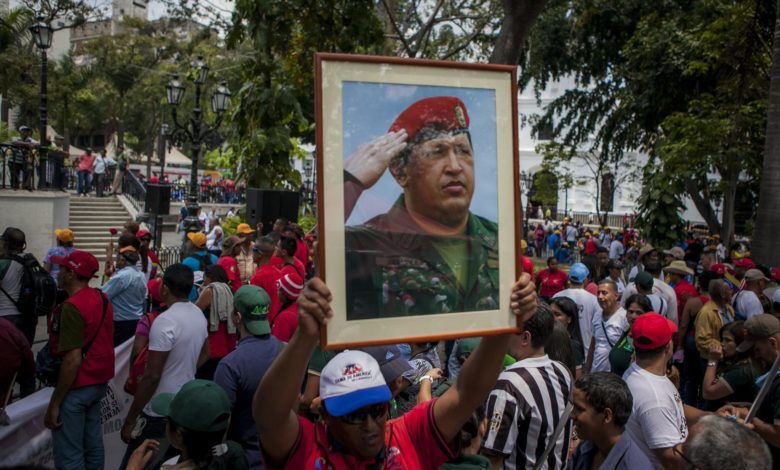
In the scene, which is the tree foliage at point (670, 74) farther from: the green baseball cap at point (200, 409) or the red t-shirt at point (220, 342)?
the green baseball cap at point (200, 409)

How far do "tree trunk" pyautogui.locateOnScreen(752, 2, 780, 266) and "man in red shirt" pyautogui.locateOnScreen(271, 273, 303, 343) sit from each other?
9.79 m

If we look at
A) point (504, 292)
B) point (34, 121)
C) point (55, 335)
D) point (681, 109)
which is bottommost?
point (55, 335)

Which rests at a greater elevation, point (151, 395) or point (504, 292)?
point (504, 292)

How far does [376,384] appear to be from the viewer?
2.51m

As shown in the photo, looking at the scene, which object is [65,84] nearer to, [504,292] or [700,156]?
[700,156]

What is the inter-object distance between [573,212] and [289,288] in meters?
45.0

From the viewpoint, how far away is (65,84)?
124 feet

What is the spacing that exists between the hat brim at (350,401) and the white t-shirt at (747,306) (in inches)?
270

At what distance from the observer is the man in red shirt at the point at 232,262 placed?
8.86m

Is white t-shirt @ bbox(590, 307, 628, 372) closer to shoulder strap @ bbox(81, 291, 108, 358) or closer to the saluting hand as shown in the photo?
shoulder strap @ bbox(81, 291, 108, 358)

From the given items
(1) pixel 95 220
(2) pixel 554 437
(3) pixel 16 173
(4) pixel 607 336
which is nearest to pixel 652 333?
(2) pixel 554 437

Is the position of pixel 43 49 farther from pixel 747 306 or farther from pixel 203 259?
pixel 747 306

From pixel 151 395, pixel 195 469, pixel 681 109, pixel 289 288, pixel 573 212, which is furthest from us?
pixel 573 212

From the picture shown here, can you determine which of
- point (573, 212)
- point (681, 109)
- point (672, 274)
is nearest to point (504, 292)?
point (672, 274)
